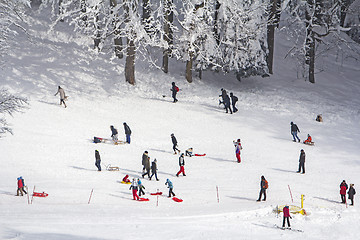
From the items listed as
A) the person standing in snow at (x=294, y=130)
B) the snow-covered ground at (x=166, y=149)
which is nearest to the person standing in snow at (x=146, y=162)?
the snow-covered ground at (x=166, y=149)

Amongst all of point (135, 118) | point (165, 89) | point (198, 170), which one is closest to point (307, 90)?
point (165, 89)

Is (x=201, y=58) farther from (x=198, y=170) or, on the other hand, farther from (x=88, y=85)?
(x=198, y=170)

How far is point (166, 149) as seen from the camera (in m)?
22.5

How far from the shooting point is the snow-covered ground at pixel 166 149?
14.5 metres

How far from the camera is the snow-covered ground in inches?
571

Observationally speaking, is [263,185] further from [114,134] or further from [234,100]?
[234,100]

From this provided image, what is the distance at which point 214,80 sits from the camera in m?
34.5

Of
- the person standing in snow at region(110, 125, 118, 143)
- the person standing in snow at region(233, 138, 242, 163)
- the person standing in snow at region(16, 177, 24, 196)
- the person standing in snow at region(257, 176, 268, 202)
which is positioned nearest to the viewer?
the person standing in snow at region(16, 177, 24, 196)

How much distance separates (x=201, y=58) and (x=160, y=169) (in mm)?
13242

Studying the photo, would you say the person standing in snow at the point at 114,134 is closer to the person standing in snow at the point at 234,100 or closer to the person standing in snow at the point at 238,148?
the person standing in snow at the point at 238,148

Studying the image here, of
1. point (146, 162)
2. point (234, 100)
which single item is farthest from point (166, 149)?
point (234, 100)

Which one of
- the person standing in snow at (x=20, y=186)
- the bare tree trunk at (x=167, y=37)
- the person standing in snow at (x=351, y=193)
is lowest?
the person standing in snow at (x=20, y=186)

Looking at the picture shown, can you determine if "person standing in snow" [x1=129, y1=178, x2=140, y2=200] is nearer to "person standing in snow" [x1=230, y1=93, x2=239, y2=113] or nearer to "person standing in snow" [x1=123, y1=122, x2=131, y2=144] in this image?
Answer: "person standing in snow" [x1=123, y1=122, x2=131, y2=144]

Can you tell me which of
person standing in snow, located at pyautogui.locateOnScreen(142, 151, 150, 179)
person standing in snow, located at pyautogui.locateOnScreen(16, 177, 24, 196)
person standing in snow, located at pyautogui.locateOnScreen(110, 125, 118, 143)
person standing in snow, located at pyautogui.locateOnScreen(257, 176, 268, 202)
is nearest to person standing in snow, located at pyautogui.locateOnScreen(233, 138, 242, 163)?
person standing in snow, located at pyautogui.locateOnScreen(257, 176, 268, 202)
